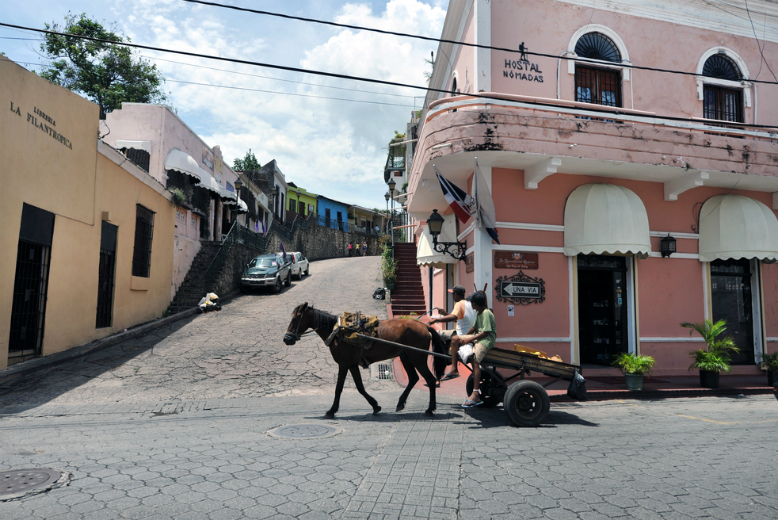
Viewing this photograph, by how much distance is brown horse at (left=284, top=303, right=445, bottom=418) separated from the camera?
7117 millimetres

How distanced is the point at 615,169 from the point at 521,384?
6.44 m

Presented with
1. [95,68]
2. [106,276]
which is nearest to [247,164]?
[95,68]

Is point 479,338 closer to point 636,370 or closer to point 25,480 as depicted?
point 636,370

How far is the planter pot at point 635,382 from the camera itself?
9.55 metres

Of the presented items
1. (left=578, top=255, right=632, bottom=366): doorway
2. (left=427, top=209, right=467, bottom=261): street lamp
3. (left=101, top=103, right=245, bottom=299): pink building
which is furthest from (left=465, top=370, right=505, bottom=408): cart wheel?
(left=101, top=103, right=245, bottom=299): pink building

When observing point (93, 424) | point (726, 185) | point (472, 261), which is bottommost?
point (93, 424)

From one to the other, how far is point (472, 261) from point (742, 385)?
621 centimetres

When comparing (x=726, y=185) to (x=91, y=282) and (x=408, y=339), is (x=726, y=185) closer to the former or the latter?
(x=408, y=339)

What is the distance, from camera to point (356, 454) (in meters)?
5.15

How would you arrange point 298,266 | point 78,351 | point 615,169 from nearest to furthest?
1. point 615,169
2. point 78,351
3. point 298,266

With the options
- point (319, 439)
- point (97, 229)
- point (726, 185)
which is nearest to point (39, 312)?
point (97, 229)

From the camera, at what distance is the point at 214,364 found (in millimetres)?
11273

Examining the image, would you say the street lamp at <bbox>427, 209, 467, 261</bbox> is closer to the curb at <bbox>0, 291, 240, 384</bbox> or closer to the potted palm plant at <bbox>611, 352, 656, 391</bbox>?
the potted palm plant at <bbox>611, 352, 656, 391</bbox>

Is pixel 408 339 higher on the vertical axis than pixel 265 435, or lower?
higher
